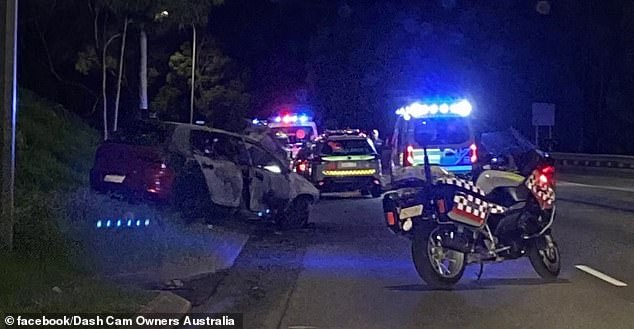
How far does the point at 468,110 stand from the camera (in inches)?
915

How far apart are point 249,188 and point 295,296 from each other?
248 inches

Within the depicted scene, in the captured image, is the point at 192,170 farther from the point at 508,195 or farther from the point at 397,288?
the point at 508,195

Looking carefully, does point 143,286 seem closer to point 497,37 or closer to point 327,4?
point 497,37

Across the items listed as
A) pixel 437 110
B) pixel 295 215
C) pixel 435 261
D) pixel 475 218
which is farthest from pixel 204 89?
pixel 475 218

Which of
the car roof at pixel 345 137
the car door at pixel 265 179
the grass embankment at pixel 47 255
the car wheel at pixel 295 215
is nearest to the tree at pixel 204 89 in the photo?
the car roof at pixel 345 137

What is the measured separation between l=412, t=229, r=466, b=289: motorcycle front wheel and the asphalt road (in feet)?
0.61

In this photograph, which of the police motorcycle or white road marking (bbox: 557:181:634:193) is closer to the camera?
the police motorcycle

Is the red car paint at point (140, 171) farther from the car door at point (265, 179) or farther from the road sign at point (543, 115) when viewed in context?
the road sign at point (543, 115)

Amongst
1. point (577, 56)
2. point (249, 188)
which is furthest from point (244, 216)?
point (577, 56)

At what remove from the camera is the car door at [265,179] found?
59.0ft

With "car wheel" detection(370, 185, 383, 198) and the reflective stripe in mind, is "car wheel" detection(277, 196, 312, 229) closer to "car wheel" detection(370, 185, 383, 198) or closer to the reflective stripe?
the reflective stripe

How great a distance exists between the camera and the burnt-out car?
16.3 metres

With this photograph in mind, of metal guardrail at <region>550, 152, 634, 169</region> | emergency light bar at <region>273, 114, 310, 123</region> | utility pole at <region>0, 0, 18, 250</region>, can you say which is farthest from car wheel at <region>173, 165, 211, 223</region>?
metal guardrail at <region>550, 152, 634, 169</region>

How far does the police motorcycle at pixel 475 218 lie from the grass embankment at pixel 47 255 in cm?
323
